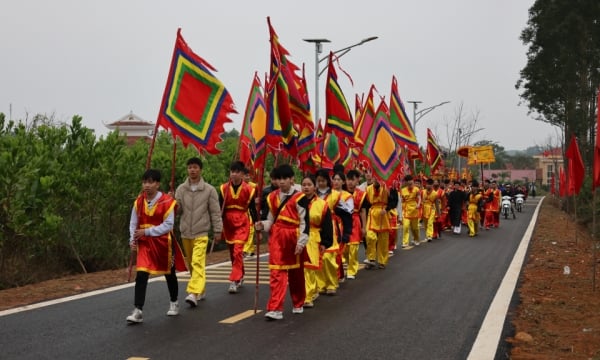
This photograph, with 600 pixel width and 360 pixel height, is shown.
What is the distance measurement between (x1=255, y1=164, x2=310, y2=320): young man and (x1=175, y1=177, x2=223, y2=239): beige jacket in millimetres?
1015

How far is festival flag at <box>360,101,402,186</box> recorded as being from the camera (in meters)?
14.3

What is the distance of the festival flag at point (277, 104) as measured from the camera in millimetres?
9172

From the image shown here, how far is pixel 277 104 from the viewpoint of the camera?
9227mm

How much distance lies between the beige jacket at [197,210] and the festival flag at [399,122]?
31.1ft

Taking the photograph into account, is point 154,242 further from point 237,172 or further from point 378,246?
point 378,246

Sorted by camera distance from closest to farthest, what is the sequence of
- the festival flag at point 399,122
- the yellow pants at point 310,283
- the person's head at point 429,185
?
the yellow pants at point 310,283
the festival flag at point 399,122
the person's head at point 429,185

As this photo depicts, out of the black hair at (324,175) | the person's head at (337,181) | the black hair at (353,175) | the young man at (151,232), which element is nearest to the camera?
the young man at (151,232)

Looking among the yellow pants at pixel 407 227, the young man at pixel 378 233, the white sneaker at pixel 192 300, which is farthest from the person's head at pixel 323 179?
the yellow pants at pixel 407 227

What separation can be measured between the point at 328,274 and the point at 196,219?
2097mm

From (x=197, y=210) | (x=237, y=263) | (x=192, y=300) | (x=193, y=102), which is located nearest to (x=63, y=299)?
(x=192, y=300)

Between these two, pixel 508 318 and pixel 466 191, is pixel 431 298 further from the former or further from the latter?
pixel 466 191

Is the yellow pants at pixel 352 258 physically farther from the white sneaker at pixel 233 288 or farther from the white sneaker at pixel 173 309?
the white sneaker at pixel 173 309

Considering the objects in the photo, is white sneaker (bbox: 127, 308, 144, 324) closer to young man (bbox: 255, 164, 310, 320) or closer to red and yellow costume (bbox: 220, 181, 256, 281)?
young man (bbox: 255, 164, 310, 320)

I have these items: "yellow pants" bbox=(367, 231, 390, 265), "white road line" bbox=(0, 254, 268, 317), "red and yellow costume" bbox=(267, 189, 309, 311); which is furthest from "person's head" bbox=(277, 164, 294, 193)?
"yellow pants" bbox=(367, 231, 390, 265)
